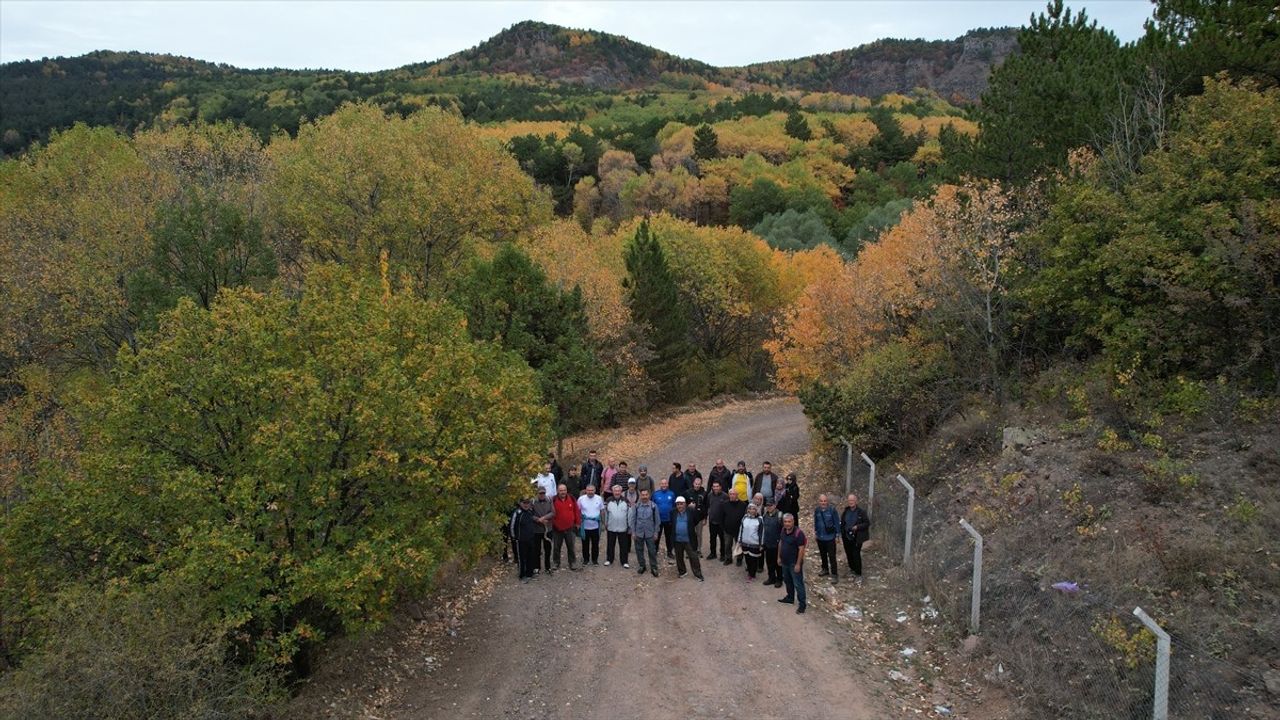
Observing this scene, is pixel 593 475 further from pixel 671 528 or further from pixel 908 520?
pixel 908 520

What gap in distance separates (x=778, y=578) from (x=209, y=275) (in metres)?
19.0

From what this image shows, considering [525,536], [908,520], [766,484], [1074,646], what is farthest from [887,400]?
[1074,646]

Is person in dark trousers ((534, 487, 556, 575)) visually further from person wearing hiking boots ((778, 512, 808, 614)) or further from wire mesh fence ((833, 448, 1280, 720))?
wire mesh fence ((833, 448, 1280, 720))

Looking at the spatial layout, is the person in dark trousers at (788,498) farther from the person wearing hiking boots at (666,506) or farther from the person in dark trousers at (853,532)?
the person wearing hiking boots at (666,506)

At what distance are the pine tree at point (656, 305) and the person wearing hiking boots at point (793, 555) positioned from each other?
2102 cm

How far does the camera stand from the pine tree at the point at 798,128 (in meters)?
95.3

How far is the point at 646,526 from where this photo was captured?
49.4ft

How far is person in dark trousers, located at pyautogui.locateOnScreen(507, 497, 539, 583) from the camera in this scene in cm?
1484

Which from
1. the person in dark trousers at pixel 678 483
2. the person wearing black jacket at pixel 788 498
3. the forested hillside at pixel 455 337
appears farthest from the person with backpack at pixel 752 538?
the forested hillside at pixel 455 337

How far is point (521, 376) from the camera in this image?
15.3 m

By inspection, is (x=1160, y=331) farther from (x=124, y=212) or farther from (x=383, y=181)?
(x=124, y=212)

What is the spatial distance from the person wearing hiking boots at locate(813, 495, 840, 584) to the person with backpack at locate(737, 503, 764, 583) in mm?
1080

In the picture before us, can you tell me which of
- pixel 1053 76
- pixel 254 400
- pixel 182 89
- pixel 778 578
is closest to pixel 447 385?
pixel 254 400

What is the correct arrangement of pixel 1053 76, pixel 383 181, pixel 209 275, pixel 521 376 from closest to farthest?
pixel 521 376 < pixel 1053 76 < pixel 209 275 < pixel 383 181
